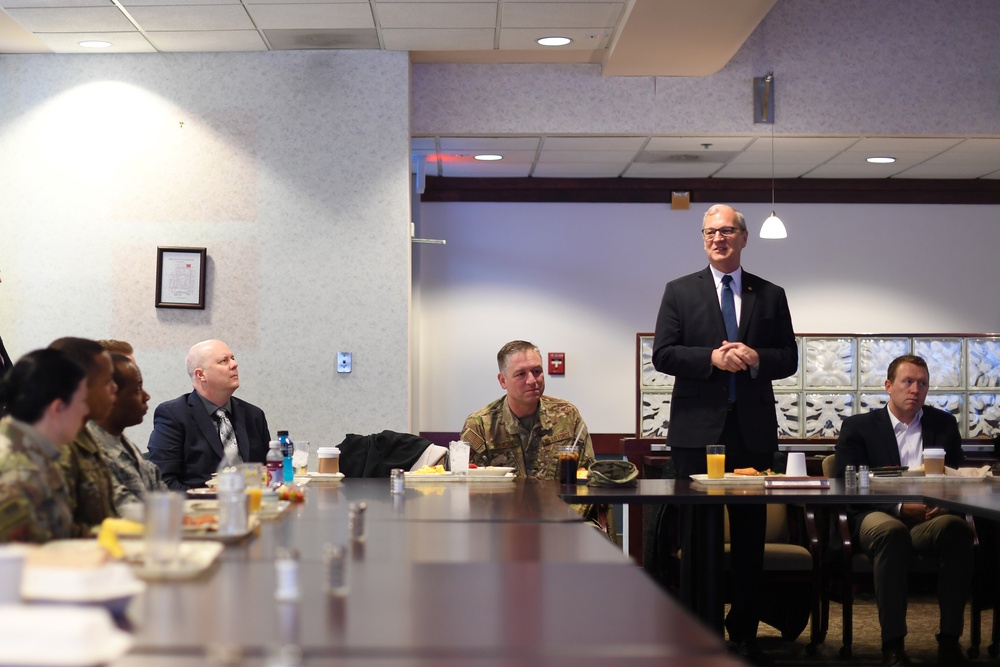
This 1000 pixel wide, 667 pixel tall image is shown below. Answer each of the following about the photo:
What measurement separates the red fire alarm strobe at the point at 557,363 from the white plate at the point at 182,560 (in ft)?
19.7

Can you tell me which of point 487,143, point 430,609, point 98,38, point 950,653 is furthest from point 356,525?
point 487,143

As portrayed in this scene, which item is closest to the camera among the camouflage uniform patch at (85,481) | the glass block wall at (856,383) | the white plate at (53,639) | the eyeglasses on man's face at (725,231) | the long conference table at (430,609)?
the white plate at (53,639)

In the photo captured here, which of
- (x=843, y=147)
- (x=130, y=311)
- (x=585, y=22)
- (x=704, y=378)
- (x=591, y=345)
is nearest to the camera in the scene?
(x=704, y=378)

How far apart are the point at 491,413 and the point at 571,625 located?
294cm

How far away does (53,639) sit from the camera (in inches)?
49.1

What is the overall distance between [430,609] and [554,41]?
4.53m

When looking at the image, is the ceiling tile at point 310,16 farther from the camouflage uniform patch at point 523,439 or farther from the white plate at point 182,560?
the white plate at point 182,560

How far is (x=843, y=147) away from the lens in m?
6.89

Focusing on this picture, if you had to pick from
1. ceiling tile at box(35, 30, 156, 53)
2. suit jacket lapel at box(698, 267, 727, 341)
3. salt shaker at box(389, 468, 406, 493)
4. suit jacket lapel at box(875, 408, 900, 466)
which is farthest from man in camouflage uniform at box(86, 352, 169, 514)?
suit jacket lapel at box(875, 408, 900, 466)

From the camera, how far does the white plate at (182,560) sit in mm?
1812

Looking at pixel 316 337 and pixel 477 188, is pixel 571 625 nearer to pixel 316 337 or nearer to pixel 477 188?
pixel 316 337

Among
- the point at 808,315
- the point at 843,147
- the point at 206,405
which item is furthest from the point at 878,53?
the point at 206,405

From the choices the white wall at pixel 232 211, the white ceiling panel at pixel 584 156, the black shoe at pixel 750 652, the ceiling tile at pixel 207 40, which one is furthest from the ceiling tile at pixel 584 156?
the black shoe at pixel 750 652

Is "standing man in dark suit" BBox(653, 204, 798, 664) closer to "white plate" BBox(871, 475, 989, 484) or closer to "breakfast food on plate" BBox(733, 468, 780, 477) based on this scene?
"breakfast food on plate" BBox(733, 468, 780, 477)
